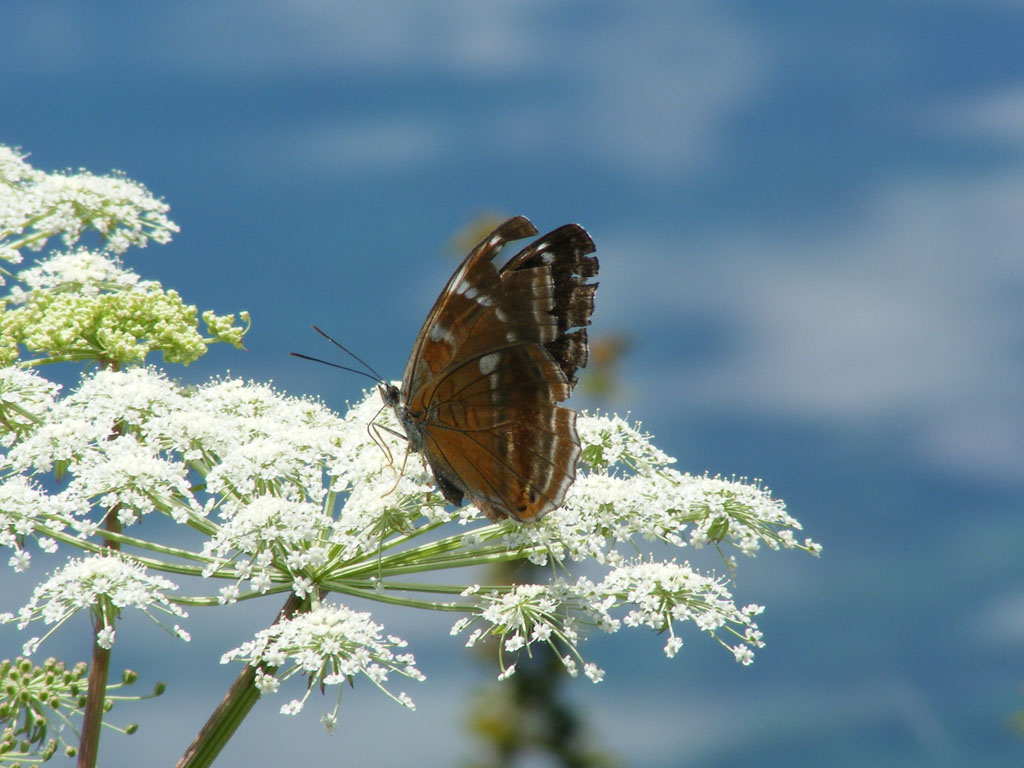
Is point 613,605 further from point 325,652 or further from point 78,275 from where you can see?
point 78,275

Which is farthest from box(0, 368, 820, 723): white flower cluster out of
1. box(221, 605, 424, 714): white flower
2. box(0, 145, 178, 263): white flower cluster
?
box(0, 145, 178, 263): white flower cluster

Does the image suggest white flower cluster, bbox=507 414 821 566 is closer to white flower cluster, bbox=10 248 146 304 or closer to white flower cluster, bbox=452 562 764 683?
white flower cluster, bbox=452 562 764 683

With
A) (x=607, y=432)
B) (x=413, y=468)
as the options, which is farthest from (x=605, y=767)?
(x=413, y=468)

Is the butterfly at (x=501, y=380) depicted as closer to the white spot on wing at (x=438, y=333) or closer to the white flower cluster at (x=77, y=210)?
the white spot on wing at (x=438, y=333)

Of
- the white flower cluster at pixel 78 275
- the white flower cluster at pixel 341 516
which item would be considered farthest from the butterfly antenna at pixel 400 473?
the white flower cluster at pixel 78 275

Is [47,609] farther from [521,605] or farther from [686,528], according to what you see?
[686,528]
